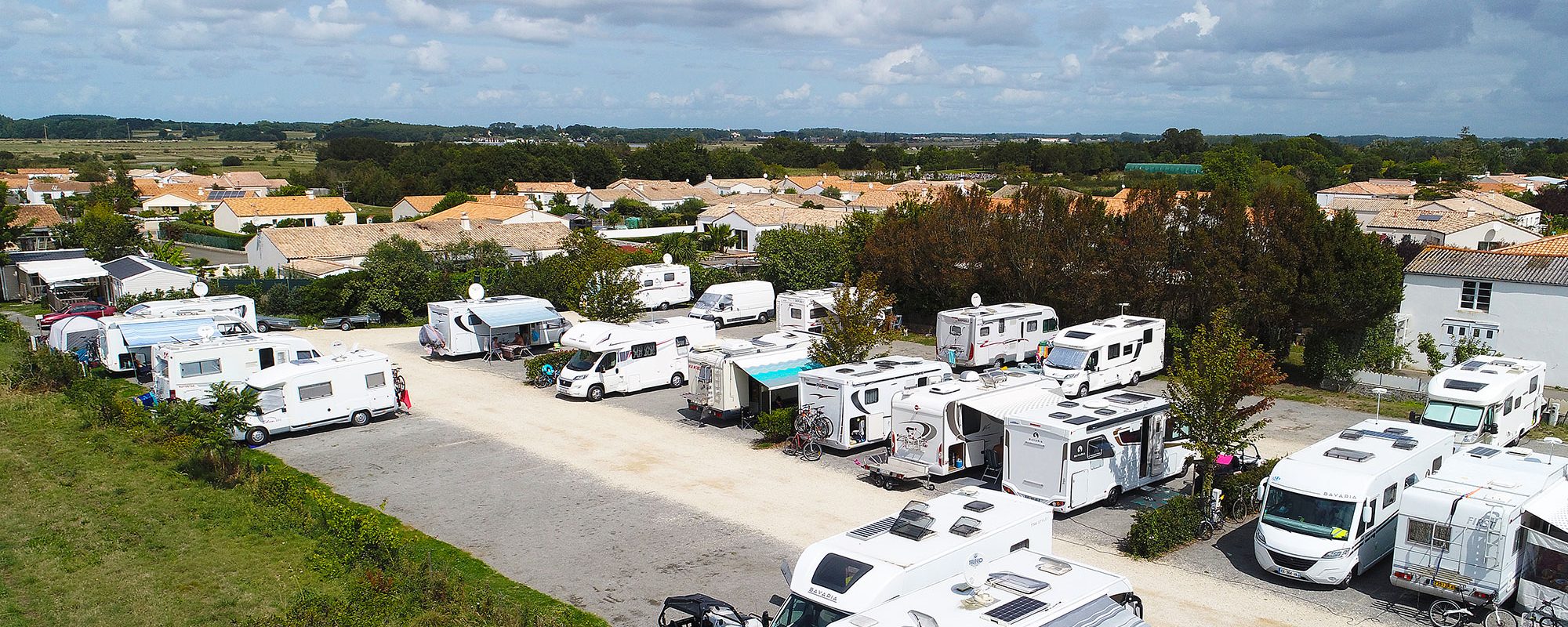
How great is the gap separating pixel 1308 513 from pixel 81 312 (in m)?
34.2

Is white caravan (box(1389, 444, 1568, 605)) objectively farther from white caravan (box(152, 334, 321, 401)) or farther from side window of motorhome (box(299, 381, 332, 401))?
white caravan (box(152, 334, 321, 401))

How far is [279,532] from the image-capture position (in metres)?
14.8

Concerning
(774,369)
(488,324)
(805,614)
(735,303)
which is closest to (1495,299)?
(774,369)

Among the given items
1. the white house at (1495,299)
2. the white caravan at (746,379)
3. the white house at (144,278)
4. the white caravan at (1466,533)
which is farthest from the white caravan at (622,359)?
the white house at (1495,299)

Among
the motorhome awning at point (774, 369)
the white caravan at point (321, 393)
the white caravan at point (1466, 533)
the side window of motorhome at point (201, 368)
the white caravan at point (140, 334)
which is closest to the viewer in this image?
the white caravan at point (1466, 533)

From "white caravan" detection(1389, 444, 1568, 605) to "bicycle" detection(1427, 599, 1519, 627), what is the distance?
0.33 ft

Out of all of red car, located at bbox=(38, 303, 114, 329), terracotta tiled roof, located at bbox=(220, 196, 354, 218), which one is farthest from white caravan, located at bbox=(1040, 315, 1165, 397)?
terracotta tiled roof, located at bbox=(220, 196, 354, 218)

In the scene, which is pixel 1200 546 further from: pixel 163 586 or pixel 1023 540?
pixel 163 586

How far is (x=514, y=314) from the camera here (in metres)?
28.9

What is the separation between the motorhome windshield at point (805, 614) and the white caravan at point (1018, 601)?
0.47 meters

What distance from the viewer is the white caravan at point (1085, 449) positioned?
15133 mm

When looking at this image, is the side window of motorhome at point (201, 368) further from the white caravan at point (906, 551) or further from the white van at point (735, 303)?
the white caravan at point (906, 551)

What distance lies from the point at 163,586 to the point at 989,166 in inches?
4883

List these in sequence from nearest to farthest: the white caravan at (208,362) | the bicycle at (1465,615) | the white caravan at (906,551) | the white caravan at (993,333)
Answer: the white caravan at (906,551) → the bicycle at (1465,615) → the white caravan at (208,362) → the white caravan at (993,333)
